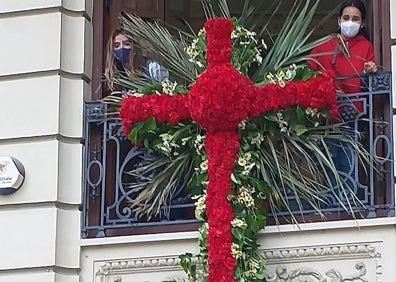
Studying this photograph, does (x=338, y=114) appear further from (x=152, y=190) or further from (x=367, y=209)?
(x=152, y=190)

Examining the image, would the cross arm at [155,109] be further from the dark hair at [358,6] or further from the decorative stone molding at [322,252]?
the dark hair at [358,6]

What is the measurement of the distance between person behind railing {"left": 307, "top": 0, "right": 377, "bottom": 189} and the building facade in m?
0.24

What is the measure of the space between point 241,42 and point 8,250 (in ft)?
7.45

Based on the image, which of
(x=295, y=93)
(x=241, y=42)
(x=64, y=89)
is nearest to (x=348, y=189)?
(x=295, y=93)

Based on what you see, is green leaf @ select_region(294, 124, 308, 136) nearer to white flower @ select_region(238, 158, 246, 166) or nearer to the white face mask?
white flower @ select_region(238, 158, 246, 166)

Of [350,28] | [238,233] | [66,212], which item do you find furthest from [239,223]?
[350,28]

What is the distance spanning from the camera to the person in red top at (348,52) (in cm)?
904

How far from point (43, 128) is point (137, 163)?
75 cm

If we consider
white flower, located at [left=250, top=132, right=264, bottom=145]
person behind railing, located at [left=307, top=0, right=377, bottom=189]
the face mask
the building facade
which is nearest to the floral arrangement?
white flower, located at [left=250, top=132, right=264, bottom=145]

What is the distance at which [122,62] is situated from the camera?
31.6ft

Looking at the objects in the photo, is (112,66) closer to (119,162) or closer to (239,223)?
(119,162)

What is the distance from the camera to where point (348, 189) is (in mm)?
8719

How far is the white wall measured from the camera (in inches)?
358

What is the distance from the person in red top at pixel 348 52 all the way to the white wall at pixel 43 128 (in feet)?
6.02
